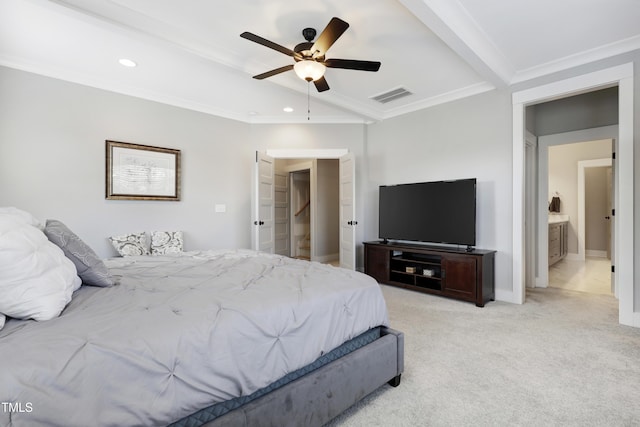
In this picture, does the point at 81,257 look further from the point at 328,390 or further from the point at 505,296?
the point at 505,296

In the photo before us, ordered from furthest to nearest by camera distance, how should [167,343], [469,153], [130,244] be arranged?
[469,153] → [130,244] → [167,343]

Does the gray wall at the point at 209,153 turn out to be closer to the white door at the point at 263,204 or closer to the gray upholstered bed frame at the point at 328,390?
the white door at the point at 263,204

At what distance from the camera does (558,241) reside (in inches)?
242

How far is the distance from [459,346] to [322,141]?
357 cm

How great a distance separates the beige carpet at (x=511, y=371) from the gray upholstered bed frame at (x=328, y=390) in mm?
144

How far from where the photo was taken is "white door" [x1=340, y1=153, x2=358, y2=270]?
4.71 metres

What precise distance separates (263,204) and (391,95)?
2.42 m

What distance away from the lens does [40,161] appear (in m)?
3.20

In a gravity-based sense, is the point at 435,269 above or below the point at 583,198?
below

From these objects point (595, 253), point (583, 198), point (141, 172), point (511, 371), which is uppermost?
point (141, 172)

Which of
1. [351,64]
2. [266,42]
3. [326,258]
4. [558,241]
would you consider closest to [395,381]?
[351,64]

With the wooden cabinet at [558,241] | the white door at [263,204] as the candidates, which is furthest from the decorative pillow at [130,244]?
the wooden cabinet at [558,241]

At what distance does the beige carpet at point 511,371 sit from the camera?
1636 mm

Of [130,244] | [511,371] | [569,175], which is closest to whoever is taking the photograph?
[511,371]
